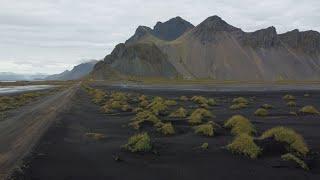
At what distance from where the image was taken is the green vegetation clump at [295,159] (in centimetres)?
1904

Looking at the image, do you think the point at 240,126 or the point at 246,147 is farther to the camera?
the point at 240,126

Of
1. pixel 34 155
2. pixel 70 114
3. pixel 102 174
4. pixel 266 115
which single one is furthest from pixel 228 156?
pixel 70 114

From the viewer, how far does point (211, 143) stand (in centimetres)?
2531

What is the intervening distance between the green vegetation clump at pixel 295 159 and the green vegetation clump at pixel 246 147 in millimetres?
1308

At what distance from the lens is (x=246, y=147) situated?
72.3 ft

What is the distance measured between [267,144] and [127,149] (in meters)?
6.83

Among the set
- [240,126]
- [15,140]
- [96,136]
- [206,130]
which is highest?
[240,126]

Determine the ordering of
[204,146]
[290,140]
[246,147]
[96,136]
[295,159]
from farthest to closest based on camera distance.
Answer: [96,136]
[204,146]
[290,140]
[246,147]
[295,159]

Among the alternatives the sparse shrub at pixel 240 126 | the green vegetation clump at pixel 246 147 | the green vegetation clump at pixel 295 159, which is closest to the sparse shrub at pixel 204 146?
the green vegetation clump at pixel 246 147

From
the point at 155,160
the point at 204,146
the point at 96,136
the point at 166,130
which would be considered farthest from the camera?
the point at 166,130

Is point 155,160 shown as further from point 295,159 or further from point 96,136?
point 96,136

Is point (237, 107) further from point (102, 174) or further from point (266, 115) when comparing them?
point (102, 174)

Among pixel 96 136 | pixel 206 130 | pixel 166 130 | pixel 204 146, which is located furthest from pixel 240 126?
pixel 96 136

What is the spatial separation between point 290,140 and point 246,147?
2.37 meters
